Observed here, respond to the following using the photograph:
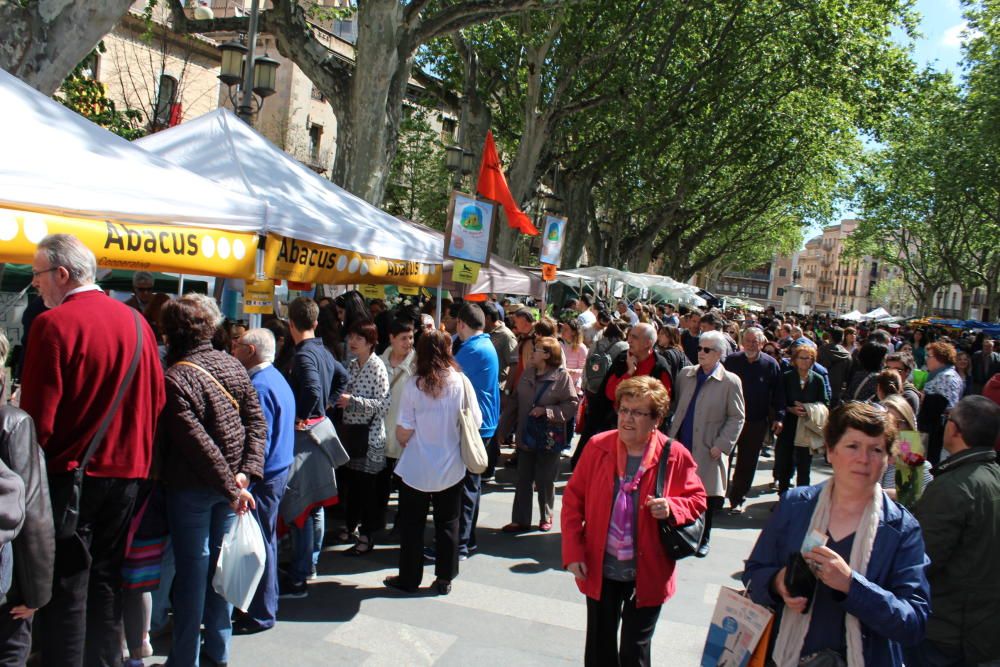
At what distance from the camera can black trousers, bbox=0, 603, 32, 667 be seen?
2.99 meters

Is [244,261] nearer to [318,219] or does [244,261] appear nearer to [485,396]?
[318,219]

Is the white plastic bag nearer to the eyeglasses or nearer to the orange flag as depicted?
the eyeglasses

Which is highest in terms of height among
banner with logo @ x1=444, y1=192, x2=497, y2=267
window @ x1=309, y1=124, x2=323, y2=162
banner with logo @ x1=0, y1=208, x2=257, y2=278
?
window @ x1=309, y1=124, x2=323, y2=162

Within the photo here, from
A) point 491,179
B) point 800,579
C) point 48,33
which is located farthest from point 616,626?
point 491,179

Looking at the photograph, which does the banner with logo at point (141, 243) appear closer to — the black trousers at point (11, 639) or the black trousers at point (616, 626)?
the black trousers at point (11, 639)

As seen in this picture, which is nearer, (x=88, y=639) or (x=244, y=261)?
(x=88, y=639)

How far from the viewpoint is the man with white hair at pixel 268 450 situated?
4488 millimetres

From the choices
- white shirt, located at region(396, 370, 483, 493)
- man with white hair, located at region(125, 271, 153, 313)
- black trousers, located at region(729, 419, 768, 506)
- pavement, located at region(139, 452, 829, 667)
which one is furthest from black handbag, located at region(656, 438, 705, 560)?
man with white hair, located at region(125, 271, 153, 313)

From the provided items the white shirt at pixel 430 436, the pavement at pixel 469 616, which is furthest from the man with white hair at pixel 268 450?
the white shirt at pixel 430 436

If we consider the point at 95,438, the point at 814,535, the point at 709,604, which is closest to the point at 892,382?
the point at 709,604

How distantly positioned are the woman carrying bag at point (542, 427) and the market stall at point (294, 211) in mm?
1649

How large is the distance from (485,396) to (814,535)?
3.97 meters

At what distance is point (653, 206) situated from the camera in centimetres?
3228

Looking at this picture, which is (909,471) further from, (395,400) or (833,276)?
(833,276)
